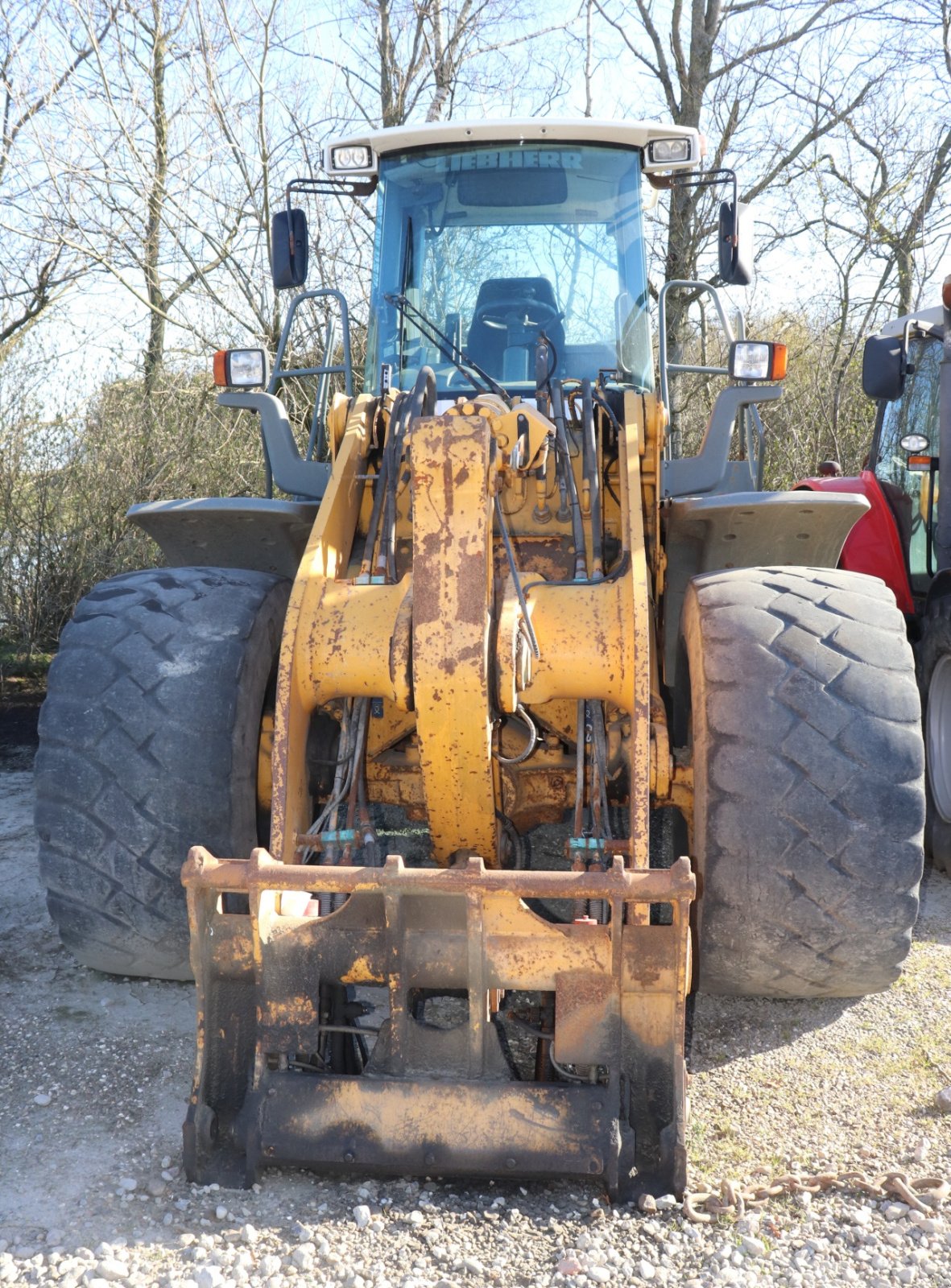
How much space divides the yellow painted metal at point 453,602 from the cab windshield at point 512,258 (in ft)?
5.23

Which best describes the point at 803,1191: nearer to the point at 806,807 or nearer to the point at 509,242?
the point at 806,807

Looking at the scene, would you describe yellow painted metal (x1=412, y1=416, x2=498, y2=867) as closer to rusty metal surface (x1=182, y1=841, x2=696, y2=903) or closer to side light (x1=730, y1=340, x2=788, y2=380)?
rusty metal surface (x1=182, y1=841, x2=696, y2=903)

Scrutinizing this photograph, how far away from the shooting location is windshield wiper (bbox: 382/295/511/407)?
4.17m

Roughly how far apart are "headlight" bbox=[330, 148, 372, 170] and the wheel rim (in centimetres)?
339

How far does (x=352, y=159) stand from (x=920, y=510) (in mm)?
3293

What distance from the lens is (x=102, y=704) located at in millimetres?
3312

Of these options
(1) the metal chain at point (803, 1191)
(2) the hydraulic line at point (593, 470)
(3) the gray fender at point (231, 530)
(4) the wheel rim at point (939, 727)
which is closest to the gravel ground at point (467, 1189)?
(1) the metal chain at point (803, 1191)

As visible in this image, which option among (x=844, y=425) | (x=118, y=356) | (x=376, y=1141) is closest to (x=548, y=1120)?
(x=376, y=1141)

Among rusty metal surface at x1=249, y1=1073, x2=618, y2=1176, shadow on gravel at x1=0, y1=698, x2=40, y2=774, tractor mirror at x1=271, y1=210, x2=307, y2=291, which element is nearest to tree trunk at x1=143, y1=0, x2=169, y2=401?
shadow on gravel at x1=0, y1=698, x2=40, y2=774

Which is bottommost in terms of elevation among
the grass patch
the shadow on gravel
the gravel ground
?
the shadow on gravel

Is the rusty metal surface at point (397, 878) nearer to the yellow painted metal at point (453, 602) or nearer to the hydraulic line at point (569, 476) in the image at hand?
the yellow painted metal at point (453, 602)

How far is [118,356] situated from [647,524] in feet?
27.1

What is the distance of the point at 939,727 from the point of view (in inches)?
210

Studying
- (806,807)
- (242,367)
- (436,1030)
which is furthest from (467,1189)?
(242,367)
